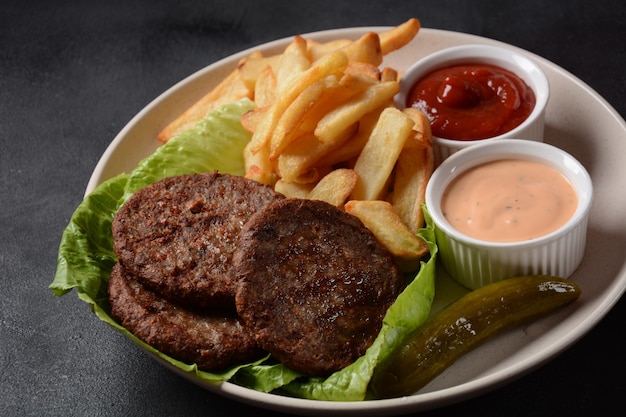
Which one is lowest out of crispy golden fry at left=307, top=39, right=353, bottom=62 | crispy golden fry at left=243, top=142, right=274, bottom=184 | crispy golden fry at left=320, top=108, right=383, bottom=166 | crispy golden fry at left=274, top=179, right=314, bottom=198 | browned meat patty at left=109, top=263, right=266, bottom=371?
browned meat patty at left=109, top=263, right=266, bottom=371

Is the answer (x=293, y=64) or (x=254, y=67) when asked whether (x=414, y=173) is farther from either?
(x=254, y=67)

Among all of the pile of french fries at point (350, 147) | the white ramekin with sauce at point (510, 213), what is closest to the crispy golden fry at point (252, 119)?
the pile of french fries at point (350, 147)

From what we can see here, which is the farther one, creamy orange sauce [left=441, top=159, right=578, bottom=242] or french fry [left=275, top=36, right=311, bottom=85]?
french fry [left=275, top=36, right=311, bottom=85]

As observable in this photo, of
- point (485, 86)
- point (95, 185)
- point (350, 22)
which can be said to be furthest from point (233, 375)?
point (350, 22)

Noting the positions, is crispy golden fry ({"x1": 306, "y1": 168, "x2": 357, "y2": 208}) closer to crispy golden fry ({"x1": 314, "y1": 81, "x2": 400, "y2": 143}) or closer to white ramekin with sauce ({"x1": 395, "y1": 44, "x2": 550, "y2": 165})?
crispy golden fry ({"x1": 314, "y1": 81, "x2": 400, "y2": 143})

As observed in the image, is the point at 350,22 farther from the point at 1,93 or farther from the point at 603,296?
the point at 603,296

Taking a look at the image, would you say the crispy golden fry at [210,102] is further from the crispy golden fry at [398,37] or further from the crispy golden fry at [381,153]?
the crispy golden fry at [381,153]

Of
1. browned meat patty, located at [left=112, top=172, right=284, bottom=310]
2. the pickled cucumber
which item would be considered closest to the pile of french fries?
browned meat patty, located at [left=112, top=172, right=284, bottom=310]
